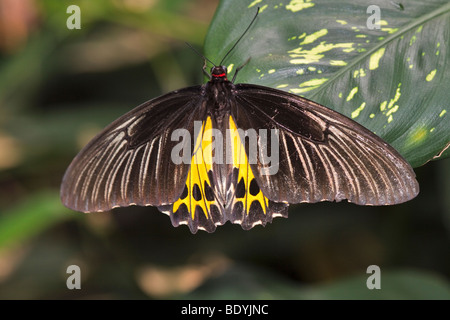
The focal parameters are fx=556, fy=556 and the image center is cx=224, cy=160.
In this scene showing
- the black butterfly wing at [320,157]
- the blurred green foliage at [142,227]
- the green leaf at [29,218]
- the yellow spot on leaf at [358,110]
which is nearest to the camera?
the black butterfly wing at [320,157]

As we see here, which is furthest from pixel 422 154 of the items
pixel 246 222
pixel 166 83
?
pixel 166 83

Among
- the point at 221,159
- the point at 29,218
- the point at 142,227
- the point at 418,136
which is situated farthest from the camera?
the point at 142,227

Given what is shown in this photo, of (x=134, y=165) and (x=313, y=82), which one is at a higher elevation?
(x=313, y=82)

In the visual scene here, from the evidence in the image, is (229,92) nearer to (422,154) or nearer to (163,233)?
(422,154)

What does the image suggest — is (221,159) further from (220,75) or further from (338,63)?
(338,63)

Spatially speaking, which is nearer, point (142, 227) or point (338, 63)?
point (338, 63)

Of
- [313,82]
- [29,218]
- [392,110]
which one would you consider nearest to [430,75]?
[392,110]

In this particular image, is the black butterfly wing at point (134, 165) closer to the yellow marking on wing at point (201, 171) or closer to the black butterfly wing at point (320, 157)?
the yellow marking on wing at point (201, 171)

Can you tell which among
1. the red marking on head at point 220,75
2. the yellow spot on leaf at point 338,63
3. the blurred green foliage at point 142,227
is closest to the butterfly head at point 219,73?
the red marking on head at point 220,75
